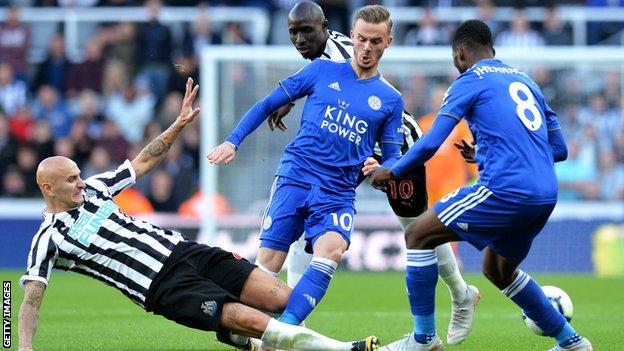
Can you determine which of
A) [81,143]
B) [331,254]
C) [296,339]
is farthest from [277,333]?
[81,143]

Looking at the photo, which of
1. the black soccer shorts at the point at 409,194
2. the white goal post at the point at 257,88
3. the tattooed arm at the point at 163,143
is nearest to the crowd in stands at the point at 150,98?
the white goal post at the point at 257,88

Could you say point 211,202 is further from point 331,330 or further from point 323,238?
point 323,238

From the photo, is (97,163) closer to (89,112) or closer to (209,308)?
(89,112)

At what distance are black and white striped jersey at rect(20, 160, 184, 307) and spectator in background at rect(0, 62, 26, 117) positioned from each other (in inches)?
502

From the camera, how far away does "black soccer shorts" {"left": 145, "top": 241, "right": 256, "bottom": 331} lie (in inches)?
292

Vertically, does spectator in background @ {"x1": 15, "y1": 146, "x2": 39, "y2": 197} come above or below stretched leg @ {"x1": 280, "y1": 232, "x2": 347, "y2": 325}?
below

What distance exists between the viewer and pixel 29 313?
740cm

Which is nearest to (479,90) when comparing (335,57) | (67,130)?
(335,57)

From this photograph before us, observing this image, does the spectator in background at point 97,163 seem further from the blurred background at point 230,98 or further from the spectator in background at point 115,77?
the spectator in background at point 115,77

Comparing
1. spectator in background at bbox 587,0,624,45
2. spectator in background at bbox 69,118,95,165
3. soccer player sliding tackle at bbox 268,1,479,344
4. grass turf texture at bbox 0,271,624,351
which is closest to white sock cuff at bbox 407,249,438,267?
soccer player sliding tackle at bbox 268,1,479,344

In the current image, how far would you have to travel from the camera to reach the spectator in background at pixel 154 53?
65.0 ft

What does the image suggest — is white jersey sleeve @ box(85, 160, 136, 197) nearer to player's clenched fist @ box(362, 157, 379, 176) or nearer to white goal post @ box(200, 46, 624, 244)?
player's clenched fist @ box(362, 157, 379, 176)

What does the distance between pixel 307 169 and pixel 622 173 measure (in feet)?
34.7

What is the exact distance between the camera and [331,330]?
9945 millimetres
